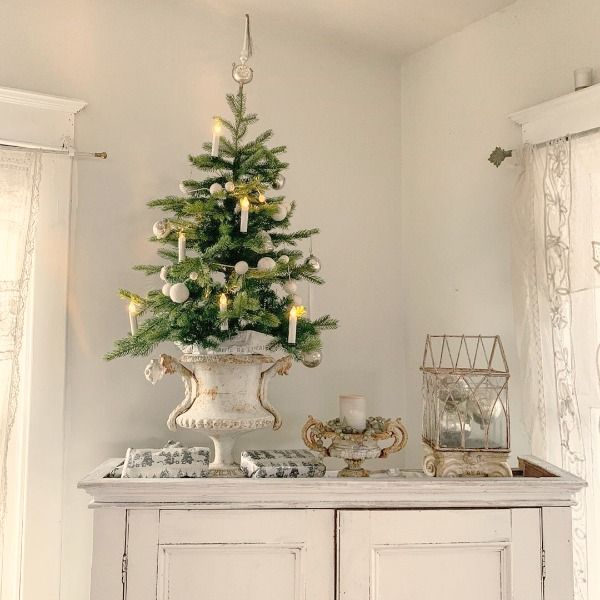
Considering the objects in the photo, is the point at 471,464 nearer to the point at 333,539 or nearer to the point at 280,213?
the point at 333,539

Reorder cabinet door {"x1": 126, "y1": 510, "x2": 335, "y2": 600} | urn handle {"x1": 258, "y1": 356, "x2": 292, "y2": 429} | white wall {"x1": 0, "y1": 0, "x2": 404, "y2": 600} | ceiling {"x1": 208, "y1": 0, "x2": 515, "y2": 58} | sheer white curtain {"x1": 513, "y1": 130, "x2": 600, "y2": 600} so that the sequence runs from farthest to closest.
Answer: ceiling {"x1": 208, "y1": 0, "x2": 515, "y2": 58} → white wall {"x1": 0, "y1": 0, "x2": 404, "y2": 600} → sheer white curtain {"x1": 513, "y1": 130, "x2": 600, "y2": 600} → urn handle {"x1": 258, "y1": 356, "x2": 292, "y2": 429} → cabinet door {"x1": 126, "y1": 510, "x2": 335, "y2": 600}

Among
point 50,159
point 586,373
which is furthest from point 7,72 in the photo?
point 586,373

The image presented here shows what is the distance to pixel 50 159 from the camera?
1977 mm

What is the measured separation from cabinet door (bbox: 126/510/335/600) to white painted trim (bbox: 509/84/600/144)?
4.32 feet

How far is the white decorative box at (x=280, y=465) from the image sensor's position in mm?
1605

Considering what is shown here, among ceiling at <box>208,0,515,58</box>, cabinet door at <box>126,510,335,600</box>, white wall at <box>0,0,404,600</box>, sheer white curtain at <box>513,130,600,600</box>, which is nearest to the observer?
cabinet door at <box>126,510,335,600</box>

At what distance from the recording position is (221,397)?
5.40 ft

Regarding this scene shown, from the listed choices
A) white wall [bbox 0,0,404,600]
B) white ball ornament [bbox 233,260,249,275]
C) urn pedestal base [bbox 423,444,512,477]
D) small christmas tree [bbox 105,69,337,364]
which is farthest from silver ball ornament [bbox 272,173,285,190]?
urn pedestal base [bbox 423,444,512,477]

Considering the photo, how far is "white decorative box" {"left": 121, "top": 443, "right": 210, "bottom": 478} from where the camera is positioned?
5.19 feet

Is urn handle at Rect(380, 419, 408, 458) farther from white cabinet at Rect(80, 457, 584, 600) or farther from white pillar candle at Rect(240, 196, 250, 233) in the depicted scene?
white pillar candle at Rect(240, 196, 250, 233)

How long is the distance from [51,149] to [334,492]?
51.7 inches

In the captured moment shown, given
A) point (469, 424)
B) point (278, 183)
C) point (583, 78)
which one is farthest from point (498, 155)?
point (469, 424)

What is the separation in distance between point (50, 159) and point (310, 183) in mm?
895

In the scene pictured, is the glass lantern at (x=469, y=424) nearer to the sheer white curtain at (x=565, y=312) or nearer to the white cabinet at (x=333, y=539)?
the white cabinet at (x=333, y=539)
